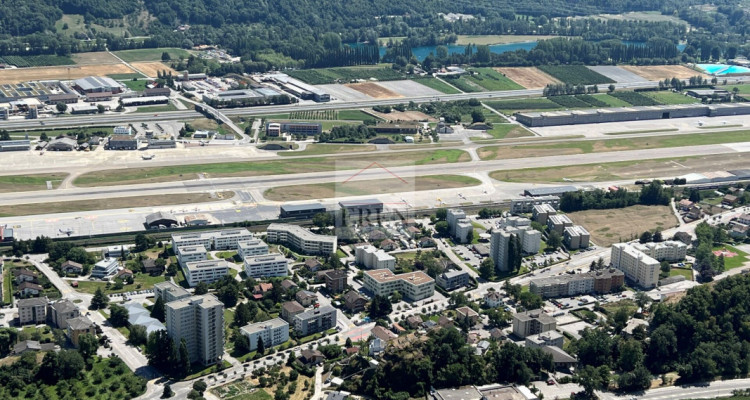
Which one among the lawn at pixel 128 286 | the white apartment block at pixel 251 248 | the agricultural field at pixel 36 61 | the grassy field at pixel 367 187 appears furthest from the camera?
the agricultural field at pixel 36 61

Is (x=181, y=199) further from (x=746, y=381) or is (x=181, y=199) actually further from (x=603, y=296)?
(x=746, y=381)

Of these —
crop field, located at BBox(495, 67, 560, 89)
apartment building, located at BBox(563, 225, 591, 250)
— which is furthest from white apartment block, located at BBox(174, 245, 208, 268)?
crop field, located at BBox(495, 67, 560, 89)

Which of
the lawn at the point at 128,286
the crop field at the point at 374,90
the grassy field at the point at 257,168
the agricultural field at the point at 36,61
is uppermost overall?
the agricultural field at the point at 36,61

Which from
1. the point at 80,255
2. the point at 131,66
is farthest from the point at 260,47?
→ the point at 80,255

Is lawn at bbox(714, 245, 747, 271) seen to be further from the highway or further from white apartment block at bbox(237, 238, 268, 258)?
the highway

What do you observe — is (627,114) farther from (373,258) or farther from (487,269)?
(373,258)

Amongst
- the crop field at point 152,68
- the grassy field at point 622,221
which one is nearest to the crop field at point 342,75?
the crop field at point 152,68

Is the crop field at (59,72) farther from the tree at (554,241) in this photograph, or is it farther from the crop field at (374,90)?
the tree at (554,241)
